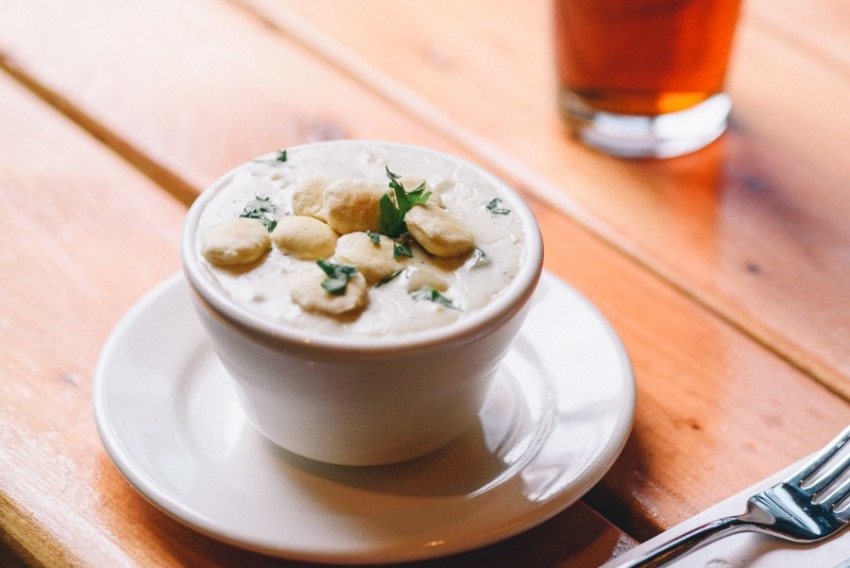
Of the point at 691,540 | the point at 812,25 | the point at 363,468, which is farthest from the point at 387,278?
the point at 812,25

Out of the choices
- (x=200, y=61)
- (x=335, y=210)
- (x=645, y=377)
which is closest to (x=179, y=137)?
(x=200, y=61)

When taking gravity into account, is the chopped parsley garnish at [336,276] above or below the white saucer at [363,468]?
above

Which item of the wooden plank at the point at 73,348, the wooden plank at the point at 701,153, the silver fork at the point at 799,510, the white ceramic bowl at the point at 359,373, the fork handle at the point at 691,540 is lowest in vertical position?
the wooden plank at the point at 701,153

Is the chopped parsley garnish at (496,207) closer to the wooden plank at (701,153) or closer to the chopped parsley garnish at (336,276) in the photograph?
the chopped parsley garnish at (336,276)

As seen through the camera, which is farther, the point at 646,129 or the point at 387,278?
the point at 646,129

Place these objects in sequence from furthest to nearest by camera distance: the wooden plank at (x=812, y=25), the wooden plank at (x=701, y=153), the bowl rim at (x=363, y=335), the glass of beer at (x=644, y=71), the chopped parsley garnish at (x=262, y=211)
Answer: the wooden plank at (x=812, y=25)
the glass of beer at (x=644, y=71)
the wooden plank at (x=701, y=153)
the chopped parsley garnish at (x=262, y=211)
the bowl rim at (x=363, y=335)

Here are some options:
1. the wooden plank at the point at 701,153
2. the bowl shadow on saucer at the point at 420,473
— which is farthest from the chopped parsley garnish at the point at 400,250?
the wooden plank at the point at 701,153

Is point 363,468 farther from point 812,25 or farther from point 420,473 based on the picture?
point 812,25

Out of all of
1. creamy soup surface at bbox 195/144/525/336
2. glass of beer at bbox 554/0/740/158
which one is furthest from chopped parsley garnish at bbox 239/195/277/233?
glass of beer at bbox 554/0/740/158

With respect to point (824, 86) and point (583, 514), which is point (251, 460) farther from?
point (824, 86)

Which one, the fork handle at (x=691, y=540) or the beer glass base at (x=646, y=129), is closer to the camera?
the fork handle at (x=691, y=540)
